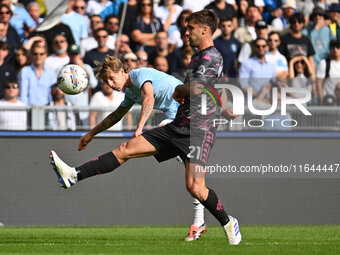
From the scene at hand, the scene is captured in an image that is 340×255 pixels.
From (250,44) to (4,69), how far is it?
15.2 feet

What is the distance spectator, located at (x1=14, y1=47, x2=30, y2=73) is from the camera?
46.2ft

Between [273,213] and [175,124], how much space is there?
5.09m

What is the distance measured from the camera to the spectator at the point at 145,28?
1489 centimetres

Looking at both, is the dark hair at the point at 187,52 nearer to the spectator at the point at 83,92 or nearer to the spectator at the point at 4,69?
the spectator at the point at 83,92

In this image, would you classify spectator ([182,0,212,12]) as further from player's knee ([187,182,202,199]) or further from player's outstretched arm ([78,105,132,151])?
player's knee ([187,182,202,199])

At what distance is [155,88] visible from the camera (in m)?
9.72

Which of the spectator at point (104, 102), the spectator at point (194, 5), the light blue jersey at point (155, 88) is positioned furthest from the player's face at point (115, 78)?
the spectator at point (194, 5)

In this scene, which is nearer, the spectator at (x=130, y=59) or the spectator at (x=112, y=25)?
the spectator at (x=130, y=59)

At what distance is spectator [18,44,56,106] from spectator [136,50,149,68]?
5.18 ft

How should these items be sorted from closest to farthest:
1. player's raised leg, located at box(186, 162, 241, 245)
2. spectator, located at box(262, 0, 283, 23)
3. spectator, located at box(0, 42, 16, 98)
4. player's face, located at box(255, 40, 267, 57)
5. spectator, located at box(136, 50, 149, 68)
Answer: player's raised leg, located at box(186, 162, 241, 245) < spectator, located at box(0, 42, 16, 98) < spectator, located at box(136, 50, 149, 68) < player's face, located at box(255, 40, 267, 57) < spectator, located at box(262, 0, 283, 23)

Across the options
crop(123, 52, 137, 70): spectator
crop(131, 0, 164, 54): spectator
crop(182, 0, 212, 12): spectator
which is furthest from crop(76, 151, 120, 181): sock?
crop(182, 0, 212, 12): spectator

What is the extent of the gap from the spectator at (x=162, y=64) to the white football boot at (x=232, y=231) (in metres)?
5.92

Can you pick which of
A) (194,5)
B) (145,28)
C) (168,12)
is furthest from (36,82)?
(194,5)

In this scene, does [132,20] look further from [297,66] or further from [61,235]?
[61,235]
